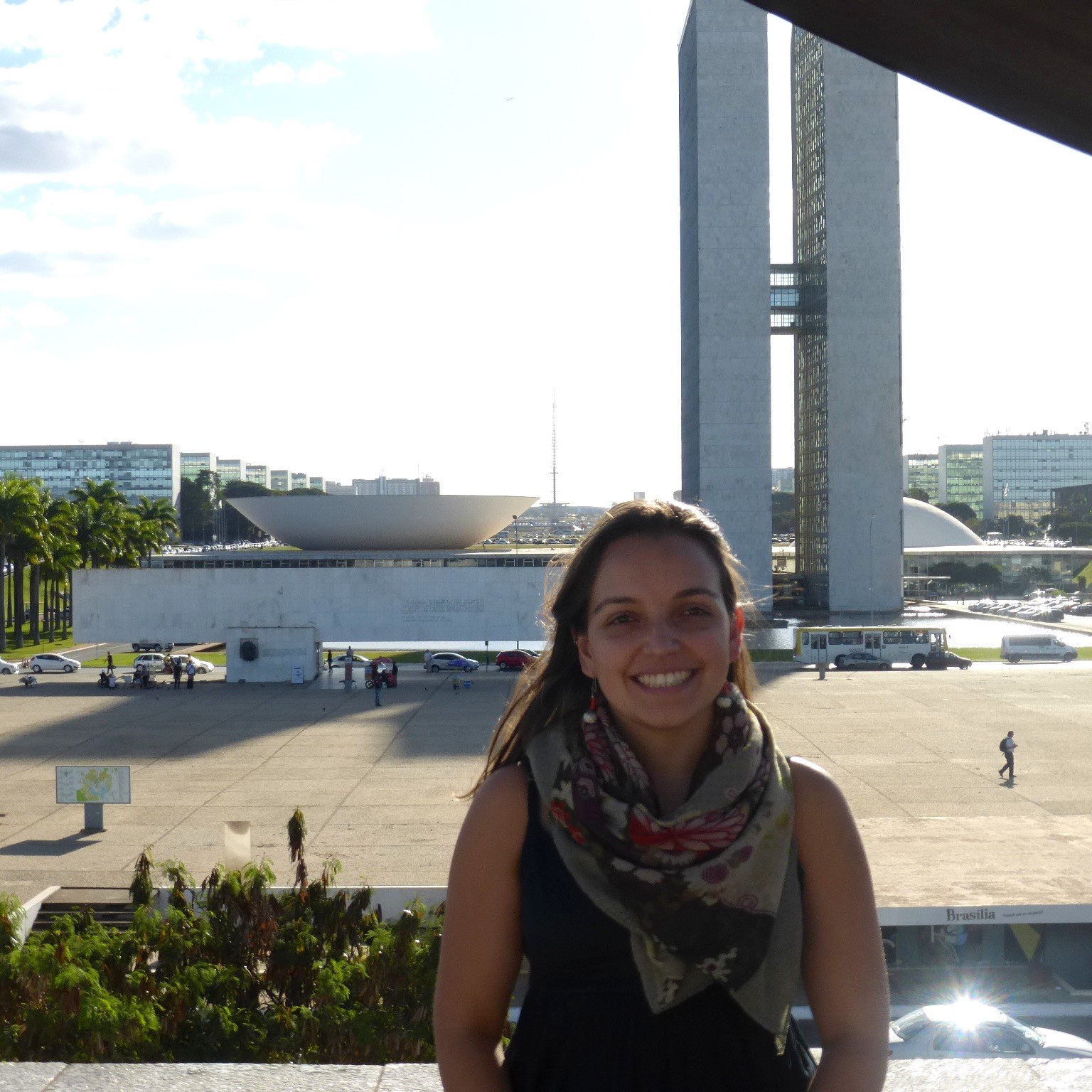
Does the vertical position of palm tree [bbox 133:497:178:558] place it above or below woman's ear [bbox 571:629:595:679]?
above

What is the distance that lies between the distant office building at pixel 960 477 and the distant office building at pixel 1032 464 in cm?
534

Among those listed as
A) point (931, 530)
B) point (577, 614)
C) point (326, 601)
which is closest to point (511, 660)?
point (326, 601)

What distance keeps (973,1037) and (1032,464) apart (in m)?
183

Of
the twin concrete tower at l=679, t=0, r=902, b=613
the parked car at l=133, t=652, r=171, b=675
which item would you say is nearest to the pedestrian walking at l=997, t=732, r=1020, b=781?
the parked car at l=133, t=652, r=171, b=675

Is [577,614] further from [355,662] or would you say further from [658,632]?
[355,662]

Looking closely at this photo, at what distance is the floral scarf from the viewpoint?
1.78 meters

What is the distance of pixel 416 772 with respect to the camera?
827 inches

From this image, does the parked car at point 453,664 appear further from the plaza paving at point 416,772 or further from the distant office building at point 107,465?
the distant office building at point 107,465

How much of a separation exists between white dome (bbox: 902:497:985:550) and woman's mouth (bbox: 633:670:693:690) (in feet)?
333

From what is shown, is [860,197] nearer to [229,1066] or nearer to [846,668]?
[846,668]

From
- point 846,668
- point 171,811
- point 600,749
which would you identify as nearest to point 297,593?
point 846,668

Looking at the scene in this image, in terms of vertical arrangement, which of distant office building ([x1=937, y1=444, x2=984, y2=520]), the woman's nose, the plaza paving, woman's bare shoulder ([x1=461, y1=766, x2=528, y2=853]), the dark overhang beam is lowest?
the plaza paving

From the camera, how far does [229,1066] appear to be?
3238mm

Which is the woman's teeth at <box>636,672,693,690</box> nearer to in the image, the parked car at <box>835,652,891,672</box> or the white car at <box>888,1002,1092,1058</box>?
the white car at <box>888,1002,1092,1058</box>
